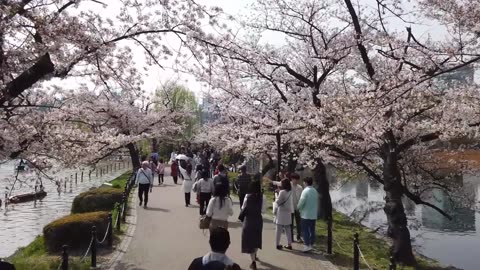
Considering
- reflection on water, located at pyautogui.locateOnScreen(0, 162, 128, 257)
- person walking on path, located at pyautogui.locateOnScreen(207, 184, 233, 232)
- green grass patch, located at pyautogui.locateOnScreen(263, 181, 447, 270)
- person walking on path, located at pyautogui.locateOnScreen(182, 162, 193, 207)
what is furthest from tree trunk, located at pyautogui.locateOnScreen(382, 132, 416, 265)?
reflection on water, located at pyautogui.locateOnScreen(0, 162, 128, 257)

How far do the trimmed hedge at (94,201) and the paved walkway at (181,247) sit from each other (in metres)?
1.15

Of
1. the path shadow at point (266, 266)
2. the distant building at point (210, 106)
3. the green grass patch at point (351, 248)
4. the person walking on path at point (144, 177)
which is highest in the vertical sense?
the distant building at point (210, 106)

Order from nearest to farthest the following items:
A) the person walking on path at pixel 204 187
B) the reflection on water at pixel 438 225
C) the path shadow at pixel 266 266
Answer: the path shadow at pixel 266 266, the person walking on path at pixel 204 187, the reflection on water at pixel 438 225

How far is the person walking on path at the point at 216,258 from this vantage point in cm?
438

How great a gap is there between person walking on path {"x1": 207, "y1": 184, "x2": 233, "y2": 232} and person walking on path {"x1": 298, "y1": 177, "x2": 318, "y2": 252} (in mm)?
1878

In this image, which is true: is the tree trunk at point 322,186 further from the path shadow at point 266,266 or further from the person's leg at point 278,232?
the path shadow at point 266,266

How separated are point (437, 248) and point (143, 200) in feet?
33.6

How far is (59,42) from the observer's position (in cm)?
658

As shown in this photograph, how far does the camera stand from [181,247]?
10477 mm

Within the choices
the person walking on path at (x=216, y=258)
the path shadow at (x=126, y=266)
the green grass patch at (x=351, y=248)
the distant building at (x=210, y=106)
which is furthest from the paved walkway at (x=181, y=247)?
the person walking on path at (x=216, y=258)

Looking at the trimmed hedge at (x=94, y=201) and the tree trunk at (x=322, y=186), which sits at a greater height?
the tree trunk at (x=322, y=186)

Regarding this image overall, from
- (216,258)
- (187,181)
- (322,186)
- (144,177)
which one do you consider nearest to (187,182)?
(187,181)

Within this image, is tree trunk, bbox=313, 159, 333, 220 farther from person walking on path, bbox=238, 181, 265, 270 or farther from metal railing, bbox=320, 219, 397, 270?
person walking on path, bbox=238, 181, 265, 270

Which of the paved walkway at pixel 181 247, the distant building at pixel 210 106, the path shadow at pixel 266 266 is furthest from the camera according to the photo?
the distant building at pixel 210 106
